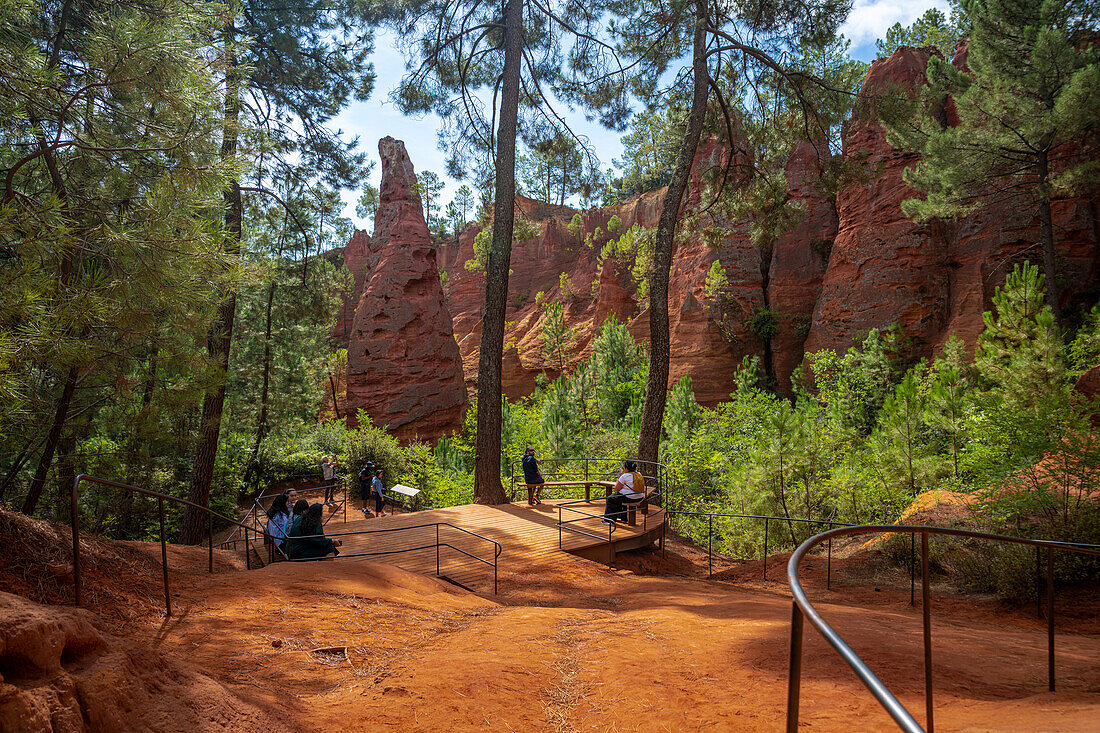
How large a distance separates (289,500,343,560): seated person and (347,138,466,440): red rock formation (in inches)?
763

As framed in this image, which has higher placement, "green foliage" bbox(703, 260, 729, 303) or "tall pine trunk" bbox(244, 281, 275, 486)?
"green foliage" bbox(703, 260, 729, 303)

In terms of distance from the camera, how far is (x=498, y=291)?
42.6ft

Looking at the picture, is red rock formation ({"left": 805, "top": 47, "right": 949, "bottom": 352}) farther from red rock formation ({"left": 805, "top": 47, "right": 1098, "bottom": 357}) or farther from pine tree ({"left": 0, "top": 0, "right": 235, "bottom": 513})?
pine tree ({"left": 0, "top": 0, "right": 235, "bottom": 513})

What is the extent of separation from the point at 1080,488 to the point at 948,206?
1435cm

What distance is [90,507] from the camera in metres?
11.1

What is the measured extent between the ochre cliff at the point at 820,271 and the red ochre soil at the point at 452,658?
11302 millimetres

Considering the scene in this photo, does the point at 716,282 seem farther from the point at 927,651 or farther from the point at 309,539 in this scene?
the point at 927,651

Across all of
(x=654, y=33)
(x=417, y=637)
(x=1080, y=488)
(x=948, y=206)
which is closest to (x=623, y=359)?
(x=948, y=206)

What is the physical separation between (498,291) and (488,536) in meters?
5.62

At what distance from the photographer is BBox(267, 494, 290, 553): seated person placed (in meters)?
8.58

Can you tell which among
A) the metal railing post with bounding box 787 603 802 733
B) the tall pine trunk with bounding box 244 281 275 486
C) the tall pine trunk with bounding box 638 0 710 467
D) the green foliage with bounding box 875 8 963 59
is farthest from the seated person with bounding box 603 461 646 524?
the green foliage with bounding box 875 8 963 59

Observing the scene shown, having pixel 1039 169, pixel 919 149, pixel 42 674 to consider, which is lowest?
pixel 42 674

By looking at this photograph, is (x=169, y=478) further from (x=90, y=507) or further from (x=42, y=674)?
(x=42, y=674)

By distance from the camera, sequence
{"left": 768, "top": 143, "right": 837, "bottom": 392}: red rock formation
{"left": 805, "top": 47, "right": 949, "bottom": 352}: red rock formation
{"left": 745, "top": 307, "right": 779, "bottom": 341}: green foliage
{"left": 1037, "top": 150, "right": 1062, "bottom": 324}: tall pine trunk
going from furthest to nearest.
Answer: {"left": 745, "top": 307, "right": 779, "bottom": 341}: green foliage → {"left": 768, "top": 143, "right": 837, "bottom": 392}: red rock formation → {"left": 805, "top": 47, "right": 949, "bottom": 352}: red rock formation → {"left": 1037, "top": 150, "right": 1062, "bottom": 324}: tall pine trunk
